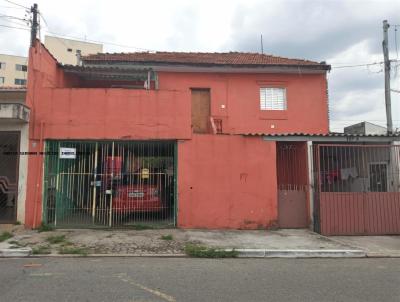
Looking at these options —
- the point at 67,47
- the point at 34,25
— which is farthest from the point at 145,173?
the point at 67,47

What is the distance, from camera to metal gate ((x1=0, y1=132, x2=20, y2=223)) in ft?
35.2

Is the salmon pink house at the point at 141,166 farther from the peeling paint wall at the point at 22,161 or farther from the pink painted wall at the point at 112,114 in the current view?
the peeling paint wall at the point at 22,161

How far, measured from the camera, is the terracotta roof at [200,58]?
48.2 ft

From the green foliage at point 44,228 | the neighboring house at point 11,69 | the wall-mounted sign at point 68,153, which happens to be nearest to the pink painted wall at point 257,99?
the wall-mounted sign at point 68,153

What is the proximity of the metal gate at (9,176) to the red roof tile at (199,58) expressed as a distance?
202 inches

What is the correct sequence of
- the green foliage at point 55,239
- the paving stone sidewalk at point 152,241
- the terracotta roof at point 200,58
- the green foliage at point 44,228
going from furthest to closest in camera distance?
the terracotta roof at point 200,58, the green foliage at point 44,228, the green foliage at point 55,239, the paving stone sidewalk at point 152,241

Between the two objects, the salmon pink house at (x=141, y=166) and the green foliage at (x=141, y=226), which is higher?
the salmon pink house at (x=141, y=166)

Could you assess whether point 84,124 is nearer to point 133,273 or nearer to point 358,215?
point 133,273

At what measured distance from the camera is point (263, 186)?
36.8ft

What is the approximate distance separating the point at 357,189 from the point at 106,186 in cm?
763

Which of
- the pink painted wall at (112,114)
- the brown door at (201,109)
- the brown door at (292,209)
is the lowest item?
the brown door at (292,209)

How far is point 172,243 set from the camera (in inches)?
349

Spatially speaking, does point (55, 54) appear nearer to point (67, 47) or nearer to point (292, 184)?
point (67, 47)

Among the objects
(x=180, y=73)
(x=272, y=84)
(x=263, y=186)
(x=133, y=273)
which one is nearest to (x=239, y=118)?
(x=272, y=84)
